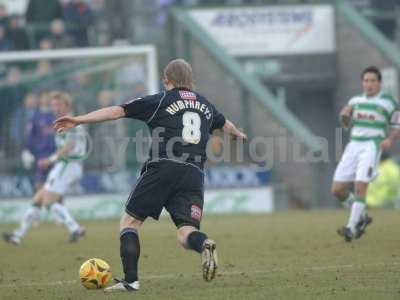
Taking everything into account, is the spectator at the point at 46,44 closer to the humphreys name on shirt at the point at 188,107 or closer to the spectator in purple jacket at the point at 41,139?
the spectator in purple jacket at the point at 41,139

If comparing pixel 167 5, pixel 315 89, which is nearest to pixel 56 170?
pixel 167 5

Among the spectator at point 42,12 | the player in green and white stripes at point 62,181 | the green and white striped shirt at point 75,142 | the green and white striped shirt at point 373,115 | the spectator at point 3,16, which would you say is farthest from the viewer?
the spectator at point 42,12

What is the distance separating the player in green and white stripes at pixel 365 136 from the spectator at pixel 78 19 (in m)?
11.8

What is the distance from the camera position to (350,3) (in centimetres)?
2772

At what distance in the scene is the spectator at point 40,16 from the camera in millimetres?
25172

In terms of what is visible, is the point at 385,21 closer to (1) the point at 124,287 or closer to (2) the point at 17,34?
(2) the point at 17,34

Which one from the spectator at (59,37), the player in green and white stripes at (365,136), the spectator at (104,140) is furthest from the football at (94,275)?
the spectator at (59,37)

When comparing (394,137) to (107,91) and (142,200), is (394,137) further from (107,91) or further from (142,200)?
(107,91)

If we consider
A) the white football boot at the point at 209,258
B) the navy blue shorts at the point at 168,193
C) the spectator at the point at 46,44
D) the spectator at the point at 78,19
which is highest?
the spectator at the point at 78,19

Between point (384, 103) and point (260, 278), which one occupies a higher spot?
point (384, 103)

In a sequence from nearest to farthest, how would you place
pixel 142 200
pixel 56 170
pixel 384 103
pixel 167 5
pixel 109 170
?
1. pixel 142 200
2. pixel 384 103
3. pixel 56 170
4. pixel 109 170
5. pixel 167 5

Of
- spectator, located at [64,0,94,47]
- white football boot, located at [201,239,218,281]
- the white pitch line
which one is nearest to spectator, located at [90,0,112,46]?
spectator, located at [64,0,94,47]

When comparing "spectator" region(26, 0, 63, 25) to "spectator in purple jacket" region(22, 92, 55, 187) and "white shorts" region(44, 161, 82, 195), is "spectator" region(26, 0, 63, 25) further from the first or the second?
"white shorts" region(44, 161, 82, 195)

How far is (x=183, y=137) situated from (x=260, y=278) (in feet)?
5.58
